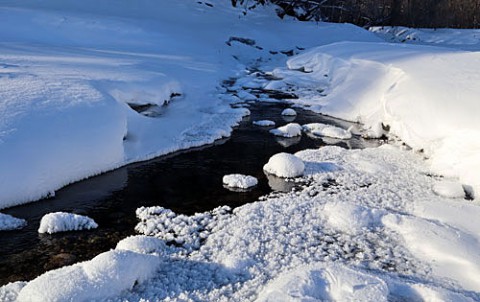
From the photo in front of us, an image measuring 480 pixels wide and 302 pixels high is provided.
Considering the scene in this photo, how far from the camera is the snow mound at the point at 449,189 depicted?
4.51 metres

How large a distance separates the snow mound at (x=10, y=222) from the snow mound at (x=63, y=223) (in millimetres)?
178

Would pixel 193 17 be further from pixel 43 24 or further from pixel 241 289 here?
pixel 241 289

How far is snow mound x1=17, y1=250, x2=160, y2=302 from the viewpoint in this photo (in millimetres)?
2740

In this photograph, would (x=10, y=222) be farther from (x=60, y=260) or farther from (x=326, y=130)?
(x=326, y=130)

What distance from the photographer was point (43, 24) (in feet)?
37.7

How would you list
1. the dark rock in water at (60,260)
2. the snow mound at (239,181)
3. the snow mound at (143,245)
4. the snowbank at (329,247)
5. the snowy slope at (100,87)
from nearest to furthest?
the snowbank at (329,247) < the dark rock in water at (60,260) < the snow mound at (143,245) < the snowy slope at (100,87) < the snow mound at (239,181)

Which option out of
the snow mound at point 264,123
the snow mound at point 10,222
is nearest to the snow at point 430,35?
the snow mound at point 264,123

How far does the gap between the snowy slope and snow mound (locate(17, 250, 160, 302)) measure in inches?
58.5

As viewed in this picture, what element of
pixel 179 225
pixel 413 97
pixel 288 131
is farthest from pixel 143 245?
pixel 413 97

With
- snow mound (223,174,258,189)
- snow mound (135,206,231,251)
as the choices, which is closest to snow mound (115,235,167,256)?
snow mound (135,206,231,251)

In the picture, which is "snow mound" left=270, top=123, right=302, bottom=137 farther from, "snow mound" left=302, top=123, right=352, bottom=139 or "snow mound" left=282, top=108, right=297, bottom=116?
"snow mound" left=282, top=108, right=297, bottom=116

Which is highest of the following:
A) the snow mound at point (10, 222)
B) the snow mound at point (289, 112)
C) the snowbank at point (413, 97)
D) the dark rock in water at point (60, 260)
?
the snowbank at point (413, 97)

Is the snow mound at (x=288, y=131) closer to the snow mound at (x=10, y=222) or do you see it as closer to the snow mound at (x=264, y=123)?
the snow mound at (x=264, y=123)

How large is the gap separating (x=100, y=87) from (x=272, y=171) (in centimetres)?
Answer: 269
